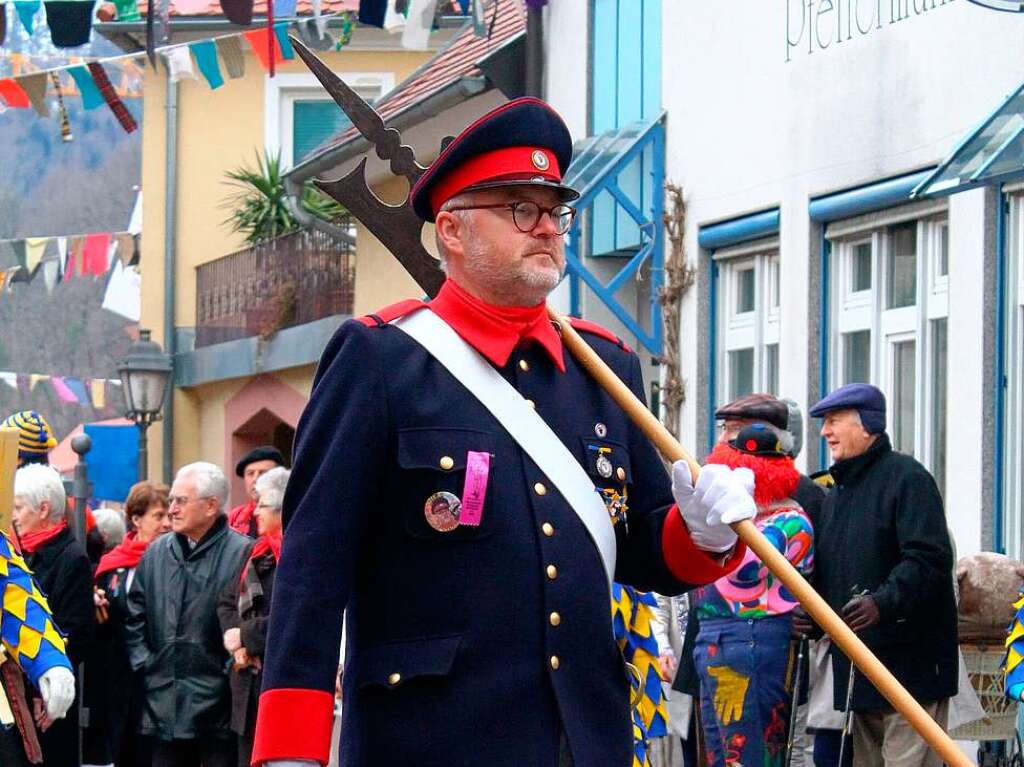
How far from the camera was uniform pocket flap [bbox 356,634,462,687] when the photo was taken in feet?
14.2

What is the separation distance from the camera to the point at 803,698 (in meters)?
8.88

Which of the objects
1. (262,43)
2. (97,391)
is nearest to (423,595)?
(262,43)

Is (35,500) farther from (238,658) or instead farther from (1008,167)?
(1008,167)

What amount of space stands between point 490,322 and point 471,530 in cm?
45

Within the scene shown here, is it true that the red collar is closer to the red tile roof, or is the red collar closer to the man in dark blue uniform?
the man in dark blue uniform

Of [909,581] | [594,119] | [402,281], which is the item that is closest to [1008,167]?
[909,581]

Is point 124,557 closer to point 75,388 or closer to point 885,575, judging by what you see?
point 885,575

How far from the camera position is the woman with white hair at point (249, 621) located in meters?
9.78

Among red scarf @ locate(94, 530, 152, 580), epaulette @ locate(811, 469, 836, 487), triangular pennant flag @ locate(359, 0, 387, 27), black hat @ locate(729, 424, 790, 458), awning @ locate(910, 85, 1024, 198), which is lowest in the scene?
red scarf @ locate(94, 530, 152, 580)

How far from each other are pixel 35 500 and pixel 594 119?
764 centimetres

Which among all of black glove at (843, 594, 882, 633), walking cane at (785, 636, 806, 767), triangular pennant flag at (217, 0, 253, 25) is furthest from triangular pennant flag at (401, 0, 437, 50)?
black glove at (843, 594, 882, 633)

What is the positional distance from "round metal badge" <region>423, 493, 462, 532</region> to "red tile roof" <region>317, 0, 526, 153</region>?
13.4 metres

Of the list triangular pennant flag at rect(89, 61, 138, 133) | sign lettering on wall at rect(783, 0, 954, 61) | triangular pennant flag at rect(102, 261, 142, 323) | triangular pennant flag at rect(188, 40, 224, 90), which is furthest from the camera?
triangular pennant flag at rect(102, 261, 142, 323)

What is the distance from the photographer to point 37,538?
10141 mm
